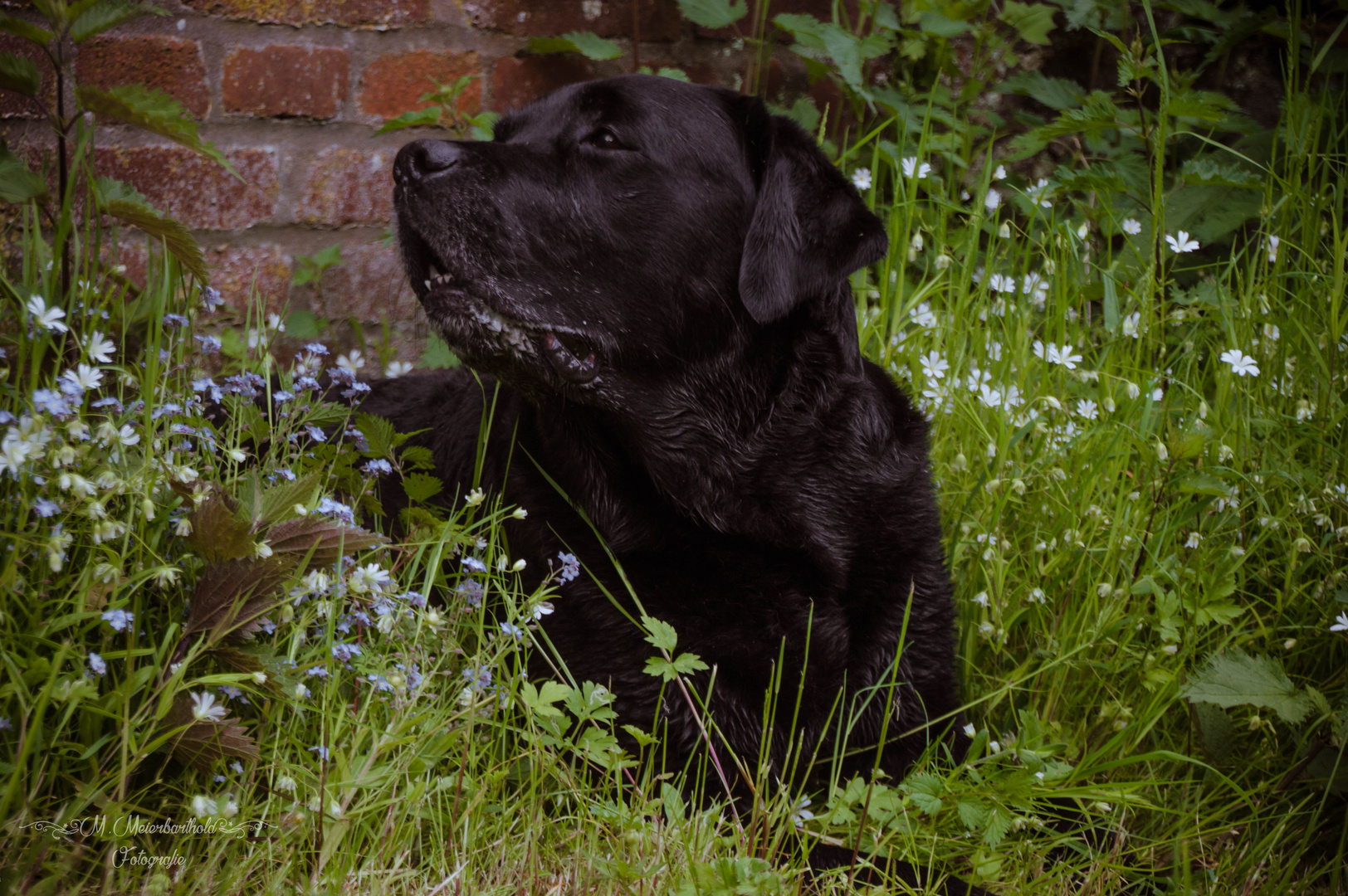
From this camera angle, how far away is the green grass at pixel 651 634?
126 cm

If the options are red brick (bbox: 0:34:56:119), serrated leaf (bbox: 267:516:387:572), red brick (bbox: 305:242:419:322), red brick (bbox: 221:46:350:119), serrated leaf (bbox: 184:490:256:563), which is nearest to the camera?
serrated leaf (bbox: 184:490:256:563)

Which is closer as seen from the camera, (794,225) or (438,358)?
(794,225)

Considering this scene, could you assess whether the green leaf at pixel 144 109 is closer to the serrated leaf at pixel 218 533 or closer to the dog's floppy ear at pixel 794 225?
the serrated leaf at pixel 218 533

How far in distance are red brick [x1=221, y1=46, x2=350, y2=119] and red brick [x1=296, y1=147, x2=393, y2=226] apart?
0.13 meters

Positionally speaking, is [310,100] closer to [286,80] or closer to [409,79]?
[286,80]

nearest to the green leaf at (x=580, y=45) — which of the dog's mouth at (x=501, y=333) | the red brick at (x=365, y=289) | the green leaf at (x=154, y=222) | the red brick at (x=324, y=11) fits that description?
the red brick at (x=324, y=11)

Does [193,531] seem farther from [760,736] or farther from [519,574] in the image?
[760,736]

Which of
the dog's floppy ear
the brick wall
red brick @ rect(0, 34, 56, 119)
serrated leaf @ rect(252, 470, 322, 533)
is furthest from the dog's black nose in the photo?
red brick @ rect(0, 34, 56, 119)

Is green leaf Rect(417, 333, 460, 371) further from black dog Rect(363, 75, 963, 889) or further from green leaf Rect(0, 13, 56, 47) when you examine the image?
green leaf Rect(0, 13, 56, 47)

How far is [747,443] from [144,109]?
3.87 ft

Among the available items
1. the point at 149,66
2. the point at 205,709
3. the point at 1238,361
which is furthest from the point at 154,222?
the point at 1238,361

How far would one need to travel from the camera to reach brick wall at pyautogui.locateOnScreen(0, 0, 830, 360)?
258cm

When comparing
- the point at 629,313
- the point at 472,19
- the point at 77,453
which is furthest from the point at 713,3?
the point at 77,453

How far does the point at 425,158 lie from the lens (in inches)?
74.5
